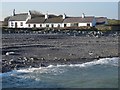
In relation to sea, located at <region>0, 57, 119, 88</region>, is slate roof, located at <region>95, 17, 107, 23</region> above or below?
above

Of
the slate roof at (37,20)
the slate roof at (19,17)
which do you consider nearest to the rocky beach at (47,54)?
the slate roof at (37,20)

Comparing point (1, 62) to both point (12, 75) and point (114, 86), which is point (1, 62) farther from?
point (114, 86)

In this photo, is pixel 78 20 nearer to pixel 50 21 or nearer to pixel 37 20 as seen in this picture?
pixel 50 21

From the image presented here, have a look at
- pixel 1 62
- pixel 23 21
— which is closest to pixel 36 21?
pixel 23 21

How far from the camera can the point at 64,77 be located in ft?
58.0

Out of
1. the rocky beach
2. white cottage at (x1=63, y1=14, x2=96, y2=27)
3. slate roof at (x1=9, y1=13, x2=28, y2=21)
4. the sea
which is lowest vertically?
the sea

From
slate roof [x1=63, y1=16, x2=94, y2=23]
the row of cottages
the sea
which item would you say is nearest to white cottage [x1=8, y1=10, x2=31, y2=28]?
the row of cottages

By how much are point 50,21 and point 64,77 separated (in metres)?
103

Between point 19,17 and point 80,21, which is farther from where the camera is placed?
point 19,17

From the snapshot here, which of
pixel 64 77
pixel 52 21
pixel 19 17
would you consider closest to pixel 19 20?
pixel 19 17

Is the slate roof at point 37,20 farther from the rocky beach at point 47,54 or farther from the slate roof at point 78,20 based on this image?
the rocky beach at point 47,54

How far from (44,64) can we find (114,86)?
8.37 metres

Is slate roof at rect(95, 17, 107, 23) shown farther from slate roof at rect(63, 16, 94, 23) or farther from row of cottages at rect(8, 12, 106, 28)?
A: slate roof at rect(63, 16, 94, 23)

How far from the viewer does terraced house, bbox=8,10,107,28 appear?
116 metres
